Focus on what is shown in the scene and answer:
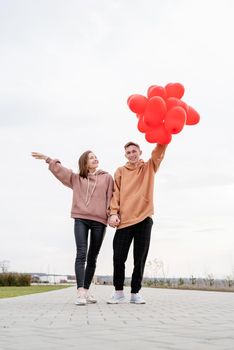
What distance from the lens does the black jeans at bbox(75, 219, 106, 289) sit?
573 cm

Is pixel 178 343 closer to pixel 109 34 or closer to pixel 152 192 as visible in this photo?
pixel 152 192

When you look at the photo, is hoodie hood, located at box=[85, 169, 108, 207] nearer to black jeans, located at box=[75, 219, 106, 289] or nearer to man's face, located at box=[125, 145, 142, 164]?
black jeans, located at box=[75, 219, 106, 289]

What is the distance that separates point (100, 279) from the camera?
43.0 metres

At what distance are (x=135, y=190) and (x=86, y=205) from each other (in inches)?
24.4

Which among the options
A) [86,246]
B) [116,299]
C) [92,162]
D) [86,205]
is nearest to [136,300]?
[116,299]

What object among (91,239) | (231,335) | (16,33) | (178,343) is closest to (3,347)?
(178,343)

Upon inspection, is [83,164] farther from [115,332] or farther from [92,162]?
[115,332]

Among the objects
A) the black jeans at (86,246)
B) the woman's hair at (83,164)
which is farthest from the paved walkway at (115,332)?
the woman's hair at (83,164)

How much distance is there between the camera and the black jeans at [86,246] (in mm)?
5727

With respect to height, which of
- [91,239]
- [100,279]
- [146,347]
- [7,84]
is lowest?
[146,347]

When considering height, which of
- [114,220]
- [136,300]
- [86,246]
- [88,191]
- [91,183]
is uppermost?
[91,183]

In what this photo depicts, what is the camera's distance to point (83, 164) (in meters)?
6.10

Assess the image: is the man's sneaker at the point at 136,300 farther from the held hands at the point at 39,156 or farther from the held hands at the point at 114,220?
the held hands at the point at 39,156

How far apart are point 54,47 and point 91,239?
9.01 meters
